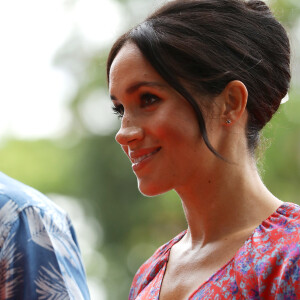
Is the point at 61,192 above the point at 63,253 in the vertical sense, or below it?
above

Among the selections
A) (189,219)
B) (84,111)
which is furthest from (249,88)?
(84,111)

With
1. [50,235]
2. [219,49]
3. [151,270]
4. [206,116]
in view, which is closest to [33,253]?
[50,235]

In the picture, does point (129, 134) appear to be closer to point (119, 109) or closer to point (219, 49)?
point (119, 109)

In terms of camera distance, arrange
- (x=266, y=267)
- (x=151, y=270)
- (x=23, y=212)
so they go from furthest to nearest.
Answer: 1. (x=151, y=270)
2. (x=23, y=212)
3. (x=266, y=267)

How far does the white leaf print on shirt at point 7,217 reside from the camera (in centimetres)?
156

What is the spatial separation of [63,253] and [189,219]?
0.32 m

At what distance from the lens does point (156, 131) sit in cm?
148

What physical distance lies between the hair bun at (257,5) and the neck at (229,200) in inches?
15.4

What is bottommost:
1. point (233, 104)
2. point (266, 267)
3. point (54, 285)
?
point (266, 267)

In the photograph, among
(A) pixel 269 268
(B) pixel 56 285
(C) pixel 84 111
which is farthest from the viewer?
(C) pixel 84 111

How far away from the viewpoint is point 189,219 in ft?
5.32

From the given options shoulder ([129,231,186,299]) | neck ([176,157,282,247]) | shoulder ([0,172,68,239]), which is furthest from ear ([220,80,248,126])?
shoulder ([0,172,68,239])

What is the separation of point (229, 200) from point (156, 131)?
0.23 metres

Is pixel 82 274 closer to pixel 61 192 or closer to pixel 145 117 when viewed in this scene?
pixel 145 117
